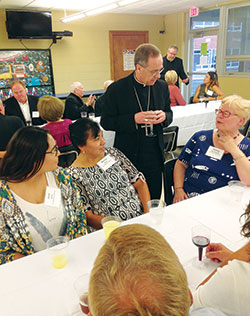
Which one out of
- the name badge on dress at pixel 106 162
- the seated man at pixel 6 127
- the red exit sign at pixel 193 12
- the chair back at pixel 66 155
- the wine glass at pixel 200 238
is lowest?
the chair back at pixel 66 155

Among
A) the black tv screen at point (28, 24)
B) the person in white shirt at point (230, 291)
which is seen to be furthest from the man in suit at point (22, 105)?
the person in white shirt at point (230, 291)

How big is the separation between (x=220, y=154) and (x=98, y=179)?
0.98 meters

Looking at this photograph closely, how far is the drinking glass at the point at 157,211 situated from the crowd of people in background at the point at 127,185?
354 millimetres

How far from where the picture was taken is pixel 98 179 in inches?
79.7

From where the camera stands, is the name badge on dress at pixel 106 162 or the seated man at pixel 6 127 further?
the seated man at pixel 6 127

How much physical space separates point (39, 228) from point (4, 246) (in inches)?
8.1

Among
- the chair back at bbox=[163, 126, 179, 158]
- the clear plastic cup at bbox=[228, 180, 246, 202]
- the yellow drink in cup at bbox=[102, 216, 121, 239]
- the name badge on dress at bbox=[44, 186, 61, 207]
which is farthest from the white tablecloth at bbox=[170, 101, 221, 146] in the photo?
the yellow drink in cup at bbox=[102, 216, 121, 239]

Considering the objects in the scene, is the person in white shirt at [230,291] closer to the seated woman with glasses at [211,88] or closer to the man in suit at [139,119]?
the man in suit at [139,119]

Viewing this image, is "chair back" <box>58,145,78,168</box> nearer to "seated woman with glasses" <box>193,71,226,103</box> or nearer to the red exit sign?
"seated woman with glasses" <box>193,71,226,103</box>

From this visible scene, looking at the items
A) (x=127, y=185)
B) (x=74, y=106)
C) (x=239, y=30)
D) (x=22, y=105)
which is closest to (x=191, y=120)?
(x=74, y=106)

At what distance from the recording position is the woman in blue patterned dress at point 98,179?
2002mm

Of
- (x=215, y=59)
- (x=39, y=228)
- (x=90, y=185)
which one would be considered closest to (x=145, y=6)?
(x=215, y=59)

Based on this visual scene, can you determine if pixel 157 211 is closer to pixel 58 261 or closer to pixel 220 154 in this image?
pixel 58 261

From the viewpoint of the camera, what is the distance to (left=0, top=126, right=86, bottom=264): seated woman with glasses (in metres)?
1.52
